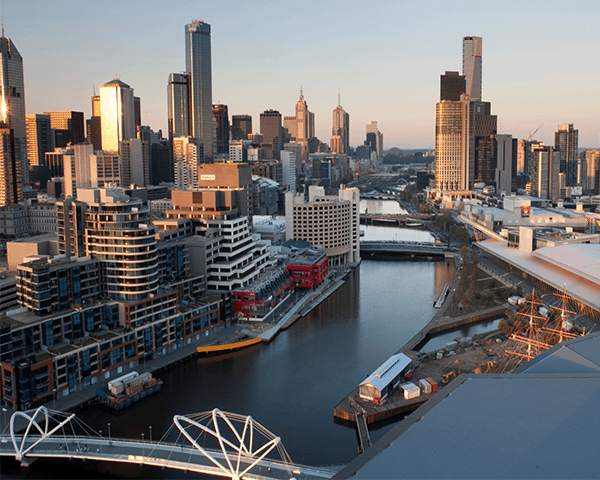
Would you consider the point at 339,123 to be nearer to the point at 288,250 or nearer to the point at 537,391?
the point at 288,250

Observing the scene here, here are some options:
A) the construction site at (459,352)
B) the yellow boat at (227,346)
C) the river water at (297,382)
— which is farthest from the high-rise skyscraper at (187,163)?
the yellow boat at (227,346)

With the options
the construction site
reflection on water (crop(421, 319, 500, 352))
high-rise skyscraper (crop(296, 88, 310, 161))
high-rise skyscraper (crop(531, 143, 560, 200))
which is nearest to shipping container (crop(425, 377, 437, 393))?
the construction site

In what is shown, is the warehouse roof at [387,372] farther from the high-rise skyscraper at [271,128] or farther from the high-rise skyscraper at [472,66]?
the high-rise skyscraper at [271,128]

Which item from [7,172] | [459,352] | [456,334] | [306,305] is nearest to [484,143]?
[7,172]

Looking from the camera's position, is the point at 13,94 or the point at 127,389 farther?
the point at 13,94

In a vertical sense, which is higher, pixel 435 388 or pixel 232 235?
pixel 232 235

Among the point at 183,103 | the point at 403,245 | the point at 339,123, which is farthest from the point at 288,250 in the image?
the point at 339,123

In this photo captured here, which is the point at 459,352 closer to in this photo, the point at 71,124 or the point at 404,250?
the point at 404,250
